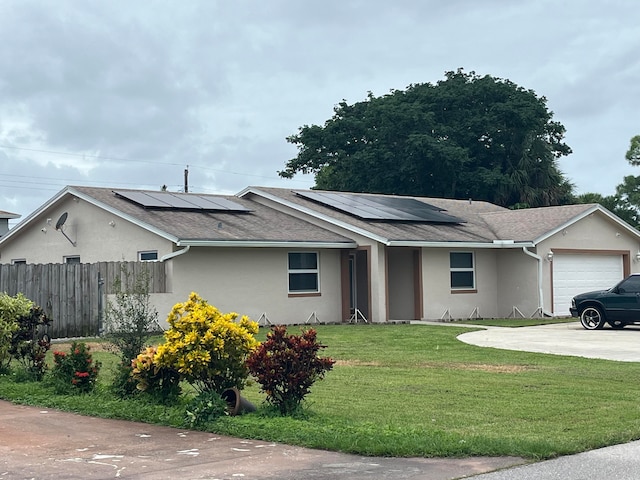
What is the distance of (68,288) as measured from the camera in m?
23.0

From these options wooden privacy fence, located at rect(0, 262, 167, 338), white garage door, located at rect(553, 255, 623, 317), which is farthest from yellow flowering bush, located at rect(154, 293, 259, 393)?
white garage door, located at rect(553, 255, 623, 317)

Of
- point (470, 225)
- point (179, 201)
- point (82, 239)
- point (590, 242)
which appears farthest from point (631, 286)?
point (82, 239)

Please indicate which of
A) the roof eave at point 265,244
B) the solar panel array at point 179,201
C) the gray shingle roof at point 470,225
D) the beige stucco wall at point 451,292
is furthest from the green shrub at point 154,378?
the beige stucco wall at point 451,292

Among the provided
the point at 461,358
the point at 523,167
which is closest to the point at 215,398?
the point at 461,358

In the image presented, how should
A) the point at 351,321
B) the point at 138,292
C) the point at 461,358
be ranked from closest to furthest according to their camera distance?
the point at 138,292, the point at 461,358, the point at 351,321

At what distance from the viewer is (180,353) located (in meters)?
10.7

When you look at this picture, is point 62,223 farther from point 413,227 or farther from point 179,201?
point 413,227

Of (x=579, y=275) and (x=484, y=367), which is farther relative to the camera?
(x=579, y=275)

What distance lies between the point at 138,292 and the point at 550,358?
8435mm

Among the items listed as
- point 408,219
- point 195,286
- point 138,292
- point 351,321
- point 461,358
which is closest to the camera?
point 138,292

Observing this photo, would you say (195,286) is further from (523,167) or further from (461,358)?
(523,167)

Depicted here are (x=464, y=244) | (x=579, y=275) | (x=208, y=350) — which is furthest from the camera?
(x=579, y=275)

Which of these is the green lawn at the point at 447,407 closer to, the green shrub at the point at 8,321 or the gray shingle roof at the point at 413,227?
the green shrub at the point at 8,321

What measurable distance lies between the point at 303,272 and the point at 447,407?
16378mm
